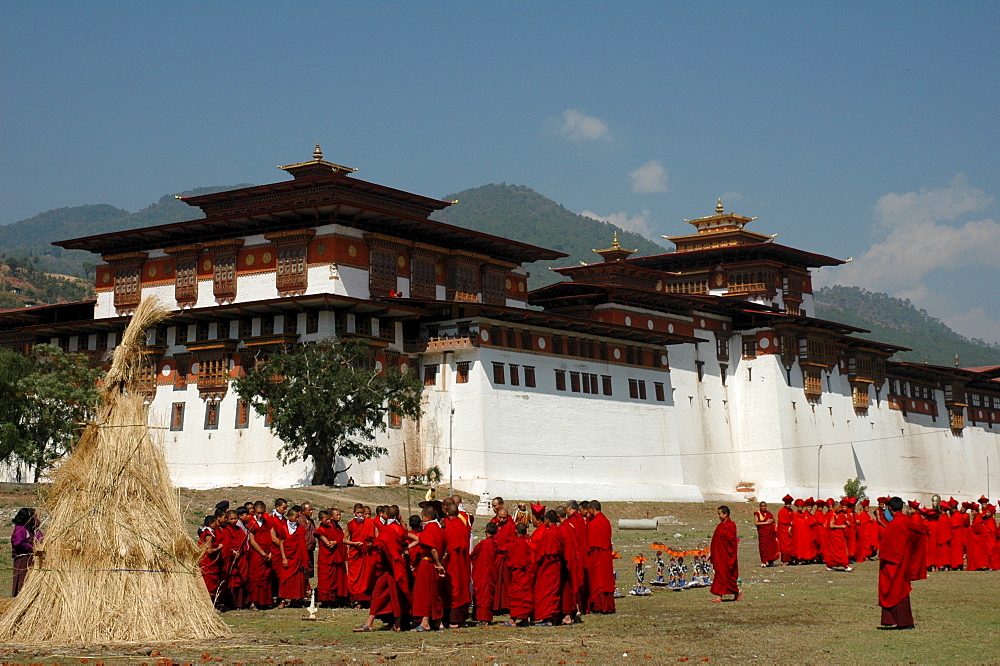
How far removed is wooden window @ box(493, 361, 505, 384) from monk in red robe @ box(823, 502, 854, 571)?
82.6ft

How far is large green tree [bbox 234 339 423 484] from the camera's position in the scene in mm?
45438

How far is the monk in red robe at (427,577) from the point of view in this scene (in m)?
16.8

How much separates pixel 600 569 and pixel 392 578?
10.9 ft

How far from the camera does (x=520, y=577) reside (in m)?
17.6

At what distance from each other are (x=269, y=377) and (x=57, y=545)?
1245 inches

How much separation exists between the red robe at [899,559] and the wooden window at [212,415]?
123 feet

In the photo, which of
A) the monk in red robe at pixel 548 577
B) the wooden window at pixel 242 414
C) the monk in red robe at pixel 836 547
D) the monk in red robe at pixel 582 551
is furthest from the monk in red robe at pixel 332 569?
the wooden window at pixel 242 414

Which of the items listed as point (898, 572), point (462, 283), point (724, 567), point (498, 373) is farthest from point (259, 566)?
point (462, 283)

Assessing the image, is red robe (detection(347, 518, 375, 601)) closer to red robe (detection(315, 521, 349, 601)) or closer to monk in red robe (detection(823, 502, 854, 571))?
red robe (detection(315, 521, 349, 601))

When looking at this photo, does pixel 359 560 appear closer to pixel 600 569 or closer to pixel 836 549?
pixel 600 569

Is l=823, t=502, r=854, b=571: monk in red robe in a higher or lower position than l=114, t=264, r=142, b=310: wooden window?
lower

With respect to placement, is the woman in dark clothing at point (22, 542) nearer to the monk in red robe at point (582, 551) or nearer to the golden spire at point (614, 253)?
the monk in red robe at point (582, 551)

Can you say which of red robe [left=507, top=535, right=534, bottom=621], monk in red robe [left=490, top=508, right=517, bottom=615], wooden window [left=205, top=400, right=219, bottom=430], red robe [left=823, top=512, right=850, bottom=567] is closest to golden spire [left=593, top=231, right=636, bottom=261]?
wooden window [left=205, top=400, right=219, bottom=430]

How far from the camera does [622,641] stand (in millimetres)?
15398
